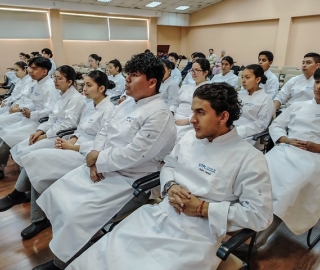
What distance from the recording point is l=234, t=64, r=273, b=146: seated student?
2.25 metres

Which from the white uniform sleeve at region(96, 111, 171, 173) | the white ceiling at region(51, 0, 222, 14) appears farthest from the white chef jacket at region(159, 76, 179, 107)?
the white ceiling at region(51, 0, 222, 14)

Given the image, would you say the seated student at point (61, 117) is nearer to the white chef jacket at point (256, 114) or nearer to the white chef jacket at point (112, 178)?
the white chef jacket at point (112, 178)

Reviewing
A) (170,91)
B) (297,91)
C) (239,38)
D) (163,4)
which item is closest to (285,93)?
(297,91)

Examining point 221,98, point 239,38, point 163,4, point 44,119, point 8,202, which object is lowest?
point 8,202

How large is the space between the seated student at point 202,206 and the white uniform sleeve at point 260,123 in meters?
1.16

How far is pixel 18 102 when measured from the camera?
10.4 feet

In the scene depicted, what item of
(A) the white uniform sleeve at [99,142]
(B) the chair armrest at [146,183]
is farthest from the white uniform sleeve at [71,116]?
(B) the chair armrest at [146,183]

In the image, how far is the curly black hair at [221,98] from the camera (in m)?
1.11

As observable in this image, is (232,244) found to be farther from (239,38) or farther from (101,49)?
(101,49)

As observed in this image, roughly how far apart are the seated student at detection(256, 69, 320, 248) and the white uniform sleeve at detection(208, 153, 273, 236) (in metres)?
0.62

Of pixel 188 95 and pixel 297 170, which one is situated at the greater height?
pixel 188 95

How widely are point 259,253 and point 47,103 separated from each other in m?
2.30

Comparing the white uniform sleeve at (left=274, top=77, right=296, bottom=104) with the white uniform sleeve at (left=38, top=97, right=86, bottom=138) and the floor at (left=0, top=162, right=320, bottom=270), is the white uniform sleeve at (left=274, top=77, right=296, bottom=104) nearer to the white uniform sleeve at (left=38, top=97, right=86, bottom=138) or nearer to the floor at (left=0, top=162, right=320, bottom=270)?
the floor at (left=0, top=162, right=320, bottom=270)

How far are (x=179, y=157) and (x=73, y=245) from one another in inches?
27.1
